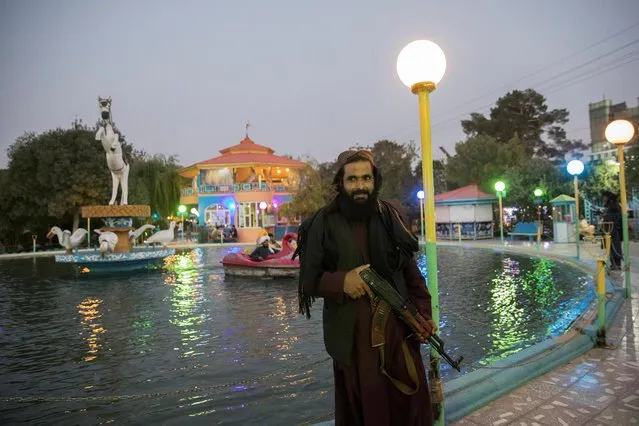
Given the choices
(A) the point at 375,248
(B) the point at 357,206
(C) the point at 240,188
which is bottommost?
(A) the point at 375,248

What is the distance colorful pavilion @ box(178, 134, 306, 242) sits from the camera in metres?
37.8

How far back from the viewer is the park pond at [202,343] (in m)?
4.29

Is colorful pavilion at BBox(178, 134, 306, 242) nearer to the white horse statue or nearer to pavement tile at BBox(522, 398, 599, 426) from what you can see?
the white horse statue

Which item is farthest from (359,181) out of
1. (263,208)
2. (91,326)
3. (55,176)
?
(263,208)

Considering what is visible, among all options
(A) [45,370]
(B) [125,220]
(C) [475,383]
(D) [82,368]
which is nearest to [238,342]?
(D) [82,368]

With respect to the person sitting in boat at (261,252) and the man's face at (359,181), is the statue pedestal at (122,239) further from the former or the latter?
the man's face at (359,181)

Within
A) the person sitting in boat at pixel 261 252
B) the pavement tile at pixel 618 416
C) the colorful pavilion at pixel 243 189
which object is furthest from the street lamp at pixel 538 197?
the pavement tile at pixel 618 416

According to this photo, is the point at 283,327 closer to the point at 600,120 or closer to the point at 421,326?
the point at 421,326

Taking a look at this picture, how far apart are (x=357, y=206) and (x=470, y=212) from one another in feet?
90.0

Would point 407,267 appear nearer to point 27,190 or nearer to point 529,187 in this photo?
point 529,187

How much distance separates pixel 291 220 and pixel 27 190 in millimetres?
19735

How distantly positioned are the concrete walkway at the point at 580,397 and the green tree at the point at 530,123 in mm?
45852

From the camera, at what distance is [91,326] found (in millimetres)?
7750

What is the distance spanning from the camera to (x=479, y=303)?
28.0 feet
